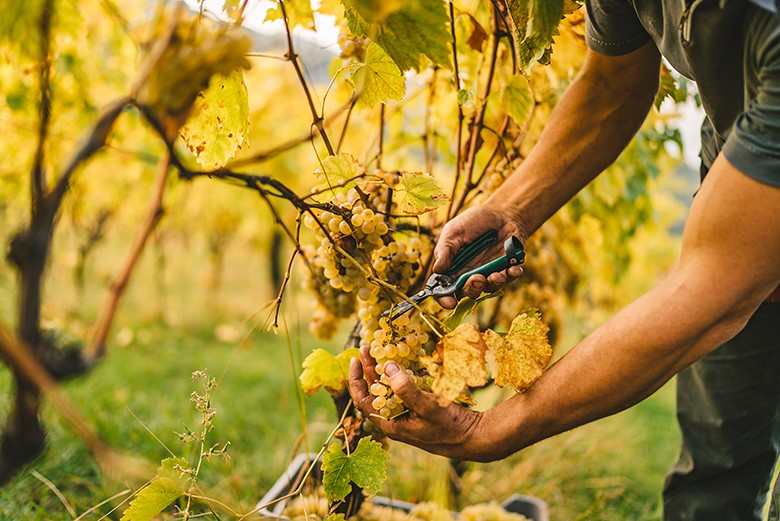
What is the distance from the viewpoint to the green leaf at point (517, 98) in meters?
1.38

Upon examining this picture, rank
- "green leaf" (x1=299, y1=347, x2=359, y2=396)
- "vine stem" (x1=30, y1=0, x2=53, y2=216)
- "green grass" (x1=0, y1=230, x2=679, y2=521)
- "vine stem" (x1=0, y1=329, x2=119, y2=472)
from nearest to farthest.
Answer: "vine stem" (x1=0, y1=329, x2=119, y2=472) < "vine stem" (x1=30, y1=0, x2=53, y2=216) < "green leaf" (x1=299, y1=347, x2=359, y2=396) < "green grass" (x1=0, y1=230, x2=679, y2=521)

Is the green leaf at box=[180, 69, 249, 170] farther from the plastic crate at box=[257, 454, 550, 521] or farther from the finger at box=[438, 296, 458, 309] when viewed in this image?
the plastic crate at box=[257, 454, 550, 521]

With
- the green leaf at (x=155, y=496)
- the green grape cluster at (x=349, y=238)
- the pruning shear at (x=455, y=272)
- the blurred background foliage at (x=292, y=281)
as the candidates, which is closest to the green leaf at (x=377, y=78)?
the blurred background foliage at (x=292, y=281)

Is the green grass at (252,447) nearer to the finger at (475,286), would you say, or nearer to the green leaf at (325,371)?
the green leaf at (325,371)

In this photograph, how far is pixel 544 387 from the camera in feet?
3.18

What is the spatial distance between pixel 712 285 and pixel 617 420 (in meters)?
3.29

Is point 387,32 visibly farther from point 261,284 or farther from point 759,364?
point 261,284

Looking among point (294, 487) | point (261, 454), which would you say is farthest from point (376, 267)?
point (261, 454)

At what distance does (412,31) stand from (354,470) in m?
0.74

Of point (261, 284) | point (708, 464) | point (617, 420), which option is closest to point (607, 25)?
point (708, 464)

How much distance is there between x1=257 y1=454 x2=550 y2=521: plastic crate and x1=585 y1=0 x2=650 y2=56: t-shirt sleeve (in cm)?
107

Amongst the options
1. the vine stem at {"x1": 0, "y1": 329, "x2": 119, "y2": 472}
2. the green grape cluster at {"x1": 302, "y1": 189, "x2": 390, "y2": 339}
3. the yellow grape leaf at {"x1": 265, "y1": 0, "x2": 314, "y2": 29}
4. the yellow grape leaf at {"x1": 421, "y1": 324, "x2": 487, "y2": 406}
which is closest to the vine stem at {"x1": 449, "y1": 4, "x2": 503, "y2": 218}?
the green grape cluster at {"x1": 302, "y1": 189, "x2": 390, "y2": 339}

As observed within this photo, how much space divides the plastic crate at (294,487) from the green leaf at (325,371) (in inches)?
7.5

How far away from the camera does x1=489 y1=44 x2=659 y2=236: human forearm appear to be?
1311 millimetres
